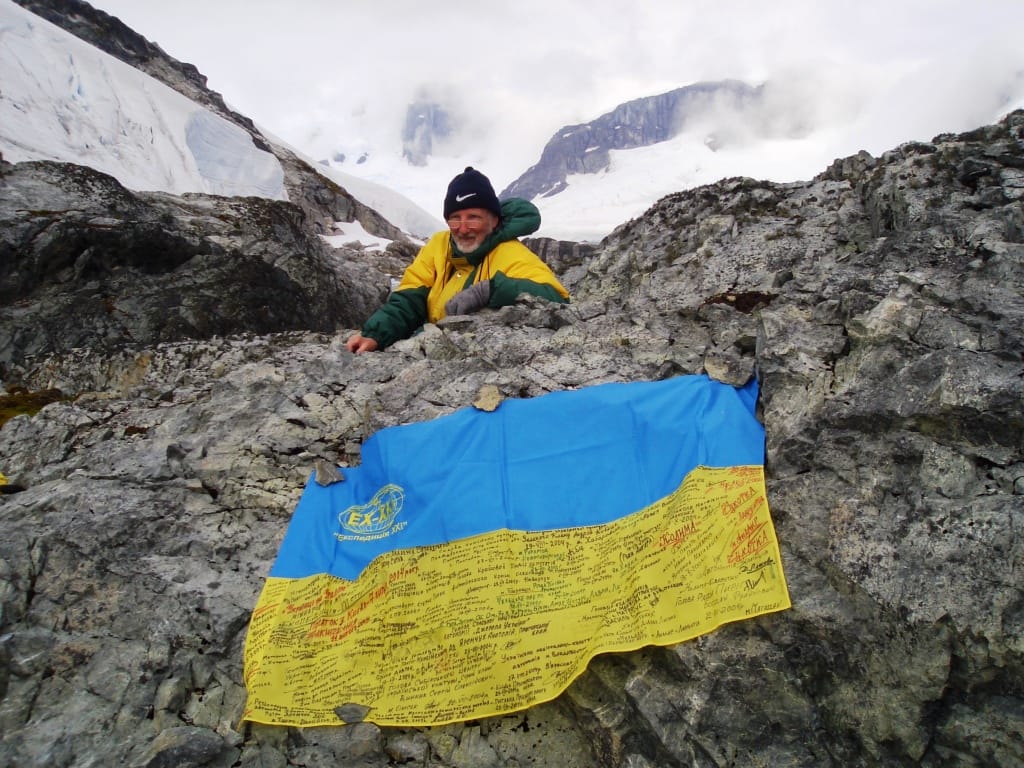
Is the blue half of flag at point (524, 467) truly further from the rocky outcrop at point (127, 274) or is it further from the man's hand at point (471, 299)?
the rocky outcrop at point (127, 274)

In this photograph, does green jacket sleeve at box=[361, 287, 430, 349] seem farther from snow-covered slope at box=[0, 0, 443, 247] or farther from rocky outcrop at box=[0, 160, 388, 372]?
snow-covered slope at box=[0, 0, 443, 247]

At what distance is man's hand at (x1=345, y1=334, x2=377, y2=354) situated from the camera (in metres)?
7.07

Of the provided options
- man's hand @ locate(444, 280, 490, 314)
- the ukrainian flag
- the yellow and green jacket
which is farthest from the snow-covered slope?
the ukrainian flag

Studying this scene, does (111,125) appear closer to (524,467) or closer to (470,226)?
(470,226)

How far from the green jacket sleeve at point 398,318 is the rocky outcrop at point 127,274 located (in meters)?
4.92

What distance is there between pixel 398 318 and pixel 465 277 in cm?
109

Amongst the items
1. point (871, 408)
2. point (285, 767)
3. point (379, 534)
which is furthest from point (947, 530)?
point (285, 767)

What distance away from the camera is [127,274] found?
435 inches

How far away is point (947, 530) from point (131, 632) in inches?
209

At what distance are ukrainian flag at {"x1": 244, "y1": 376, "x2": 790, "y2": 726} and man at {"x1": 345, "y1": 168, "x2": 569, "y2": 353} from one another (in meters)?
2.81

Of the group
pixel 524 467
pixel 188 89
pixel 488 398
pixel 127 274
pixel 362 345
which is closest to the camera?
pixel 524 467

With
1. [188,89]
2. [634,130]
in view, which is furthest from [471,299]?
[634,130]

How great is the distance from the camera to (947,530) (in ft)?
10.3

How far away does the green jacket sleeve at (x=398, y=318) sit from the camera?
7306mm
